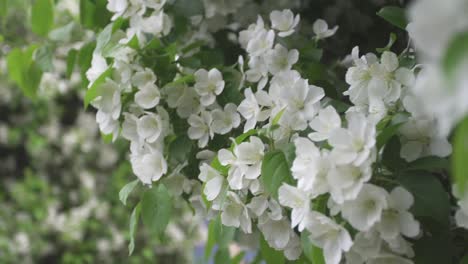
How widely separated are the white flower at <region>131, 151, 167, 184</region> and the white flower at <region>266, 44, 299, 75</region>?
0.65ft

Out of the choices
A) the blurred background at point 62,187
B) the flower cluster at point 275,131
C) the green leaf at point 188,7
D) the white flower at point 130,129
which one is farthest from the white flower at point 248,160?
the blurred background at point 62,187

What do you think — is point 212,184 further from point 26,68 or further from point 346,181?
point 26,68

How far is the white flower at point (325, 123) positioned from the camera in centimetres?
72

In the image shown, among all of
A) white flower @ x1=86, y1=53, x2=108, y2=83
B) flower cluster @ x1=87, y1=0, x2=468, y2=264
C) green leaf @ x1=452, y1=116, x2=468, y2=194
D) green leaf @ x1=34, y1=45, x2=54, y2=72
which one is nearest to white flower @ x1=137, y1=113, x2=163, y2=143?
flower cluster @ x1=87, y1=0, x2=468, y2=264

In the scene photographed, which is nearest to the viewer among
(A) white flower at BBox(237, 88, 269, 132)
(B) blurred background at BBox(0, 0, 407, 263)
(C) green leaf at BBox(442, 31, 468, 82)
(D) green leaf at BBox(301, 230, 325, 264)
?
(C) green leaf at BBox(442, 31, 468, 82)

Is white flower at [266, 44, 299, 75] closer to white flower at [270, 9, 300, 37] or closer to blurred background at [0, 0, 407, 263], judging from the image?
white flower at [270, 9, 300, 37]

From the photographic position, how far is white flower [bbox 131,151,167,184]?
972 mm

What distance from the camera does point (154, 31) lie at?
3.46 feet

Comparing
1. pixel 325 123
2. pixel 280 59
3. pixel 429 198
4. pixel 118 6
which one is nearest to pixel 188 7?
pixel 118 6

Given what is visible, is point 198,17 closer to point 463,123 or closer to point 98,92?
point 98,92

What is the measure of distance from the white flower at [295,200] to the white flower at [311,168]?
15 millimetres

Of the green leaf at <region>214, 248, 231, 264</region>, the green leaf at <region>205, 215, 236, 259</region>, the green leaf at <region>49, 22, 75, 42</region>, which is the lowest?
the green leaf at <region>214, 248, 231, 264</region>

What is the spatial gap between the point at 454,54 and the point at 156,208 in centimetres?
63

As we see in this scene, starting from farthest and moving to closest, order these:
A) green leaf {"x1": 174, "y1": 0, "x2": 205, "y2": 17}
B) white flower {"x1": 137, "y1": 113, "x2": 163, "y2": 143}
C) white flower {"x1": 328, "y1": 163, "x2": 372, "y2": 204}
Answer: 1. green leaf {"x1": 174, "y1": 0, "x2": 205, "y2": 17}
2. white flower {"x1": 137, "y1": 113, "x2": 163, "y2": 143}
3. white flower {"x1": 328, "y1": 163, "x2": 372, "y2": 204}
